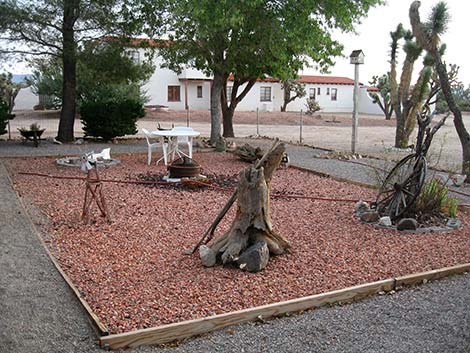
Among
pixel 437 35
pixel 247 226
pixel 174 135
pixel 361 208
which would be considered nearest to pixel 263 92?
pixel 437 35

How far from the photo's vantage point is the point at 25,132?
593 inches

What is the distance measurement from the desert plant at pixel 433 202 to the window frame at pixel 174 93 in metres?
34.1

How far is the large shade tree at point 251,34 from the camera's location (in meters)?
10.8

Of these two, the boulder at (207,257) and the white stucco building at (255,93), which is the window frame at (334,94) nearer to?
the white stucco building at (255,93)

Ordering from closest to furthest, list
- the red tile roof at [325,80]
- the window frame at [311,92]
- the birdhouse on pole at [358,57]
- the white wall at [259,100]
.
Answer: the birdhouse on pole at [358,57], the white wall at [259,100], the red tile roof at [325,80], the window frame at [311,92]

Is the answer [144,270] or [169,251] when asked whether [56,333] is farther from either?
[169,251]

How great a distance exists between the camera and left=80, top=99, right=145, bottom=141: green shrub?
15.8m

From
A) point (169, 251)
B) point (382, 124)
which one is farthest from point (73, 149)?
point (382, 124)

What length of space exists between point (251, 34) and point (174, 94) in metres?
28.0

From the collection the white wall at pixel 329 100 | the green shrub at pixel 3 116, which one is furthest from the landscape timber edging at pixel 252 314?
the white wall at pixel 329 100

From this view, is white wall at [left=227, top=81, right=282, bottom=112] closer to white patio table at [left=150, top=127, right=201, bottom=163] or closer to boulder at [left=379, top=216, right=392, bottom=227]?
white patio table at [left=150, top=127, right=201, bottom=163]

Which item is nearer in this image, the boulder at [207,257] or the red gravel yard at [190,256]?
the red gravel yard at [190,256]

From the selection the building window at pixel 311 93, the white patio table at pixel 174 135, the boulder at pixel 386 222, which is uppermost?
the building window at pixel 311 93

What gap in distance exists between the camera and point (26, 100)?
125 ft
